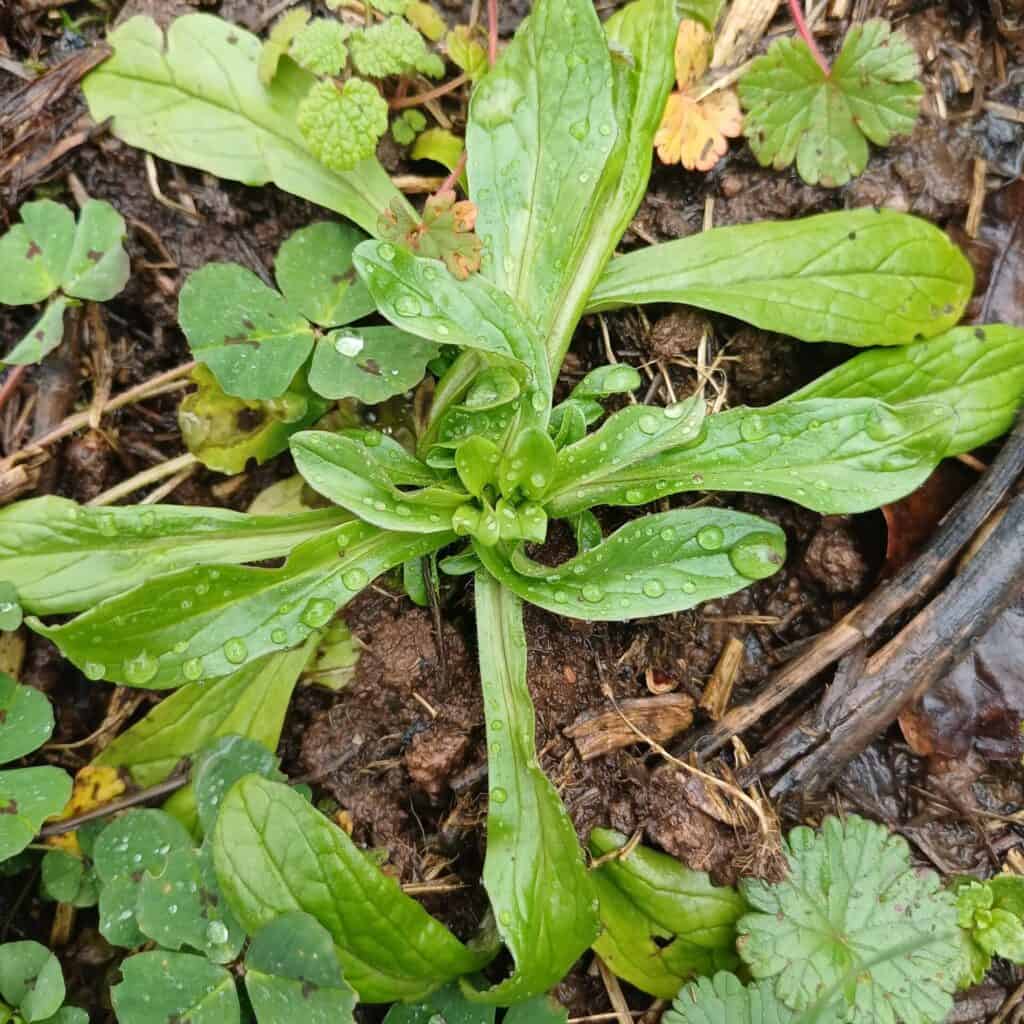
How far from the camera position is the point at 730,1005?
2189 millimetres

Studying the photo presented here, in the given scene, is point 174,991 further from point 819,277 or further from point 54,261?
point 819,277

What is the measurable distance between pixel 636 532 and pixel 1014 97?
189 cm

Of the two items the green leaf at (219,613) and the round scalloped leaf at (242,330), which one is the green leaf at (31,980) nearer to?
the green leaf at (219,613)

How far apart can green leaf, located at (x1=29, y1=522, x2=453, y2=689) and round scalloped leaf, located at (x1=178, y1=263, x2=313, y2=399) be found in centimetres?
47

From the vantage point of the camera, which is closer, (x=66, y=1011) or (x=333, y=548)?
(x=66, y=1011)

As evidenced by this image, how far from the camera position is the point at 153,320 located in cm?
263

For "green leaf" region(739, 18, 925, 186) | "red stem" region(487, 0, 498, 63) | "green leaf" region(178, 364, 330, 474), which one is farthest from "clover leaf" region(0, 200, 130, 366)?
"green leaf" region(739, 18, 925, 186)

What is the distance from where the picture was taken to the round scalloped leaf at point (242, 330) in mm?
2367

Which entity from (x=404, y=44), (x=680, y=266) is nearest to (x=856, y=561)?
(x=680, y=266)

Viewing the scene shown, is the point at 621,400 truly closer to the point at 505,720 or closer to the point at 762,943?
the point at 505,720

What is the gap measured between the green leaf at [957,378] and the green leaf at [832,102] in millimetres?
564

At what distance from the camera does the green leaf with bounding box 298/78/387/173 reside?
2.40m

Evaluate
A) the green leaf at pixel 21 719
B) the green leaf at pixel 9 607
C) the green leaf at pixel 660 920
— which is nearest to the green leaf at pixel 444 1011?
the green leaf at pixel 660 920

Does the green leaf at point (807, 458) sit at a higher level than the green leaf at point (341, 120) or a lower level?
lower
